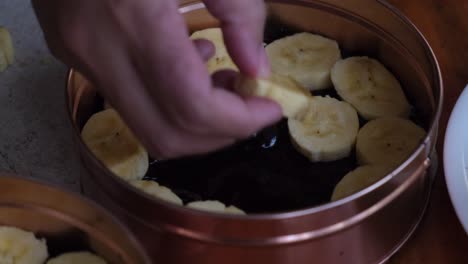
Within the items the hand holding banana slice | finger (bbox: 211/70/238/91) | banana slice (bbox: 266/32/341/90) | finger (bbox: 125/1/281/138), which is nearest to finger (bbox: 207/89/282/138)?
finger (bbox: 125/1/281/138)

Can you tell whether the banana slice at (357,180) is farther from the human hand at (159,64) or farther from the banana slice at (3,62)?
the banana slice at (3,62)

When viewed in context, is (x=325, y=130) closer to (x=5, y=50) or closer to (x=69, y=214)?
(x=69, y=214)

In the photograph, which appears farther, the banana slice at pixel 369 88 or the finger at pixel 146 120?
the banana slice at pixel 369 88

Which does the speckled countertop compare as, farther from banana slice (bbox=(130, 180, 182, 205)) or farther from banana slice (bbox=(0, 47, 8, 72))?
banana slice (bbox=(130, 180, 182, 205))

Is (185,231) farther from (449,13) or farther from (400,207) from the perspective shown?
(449,13)

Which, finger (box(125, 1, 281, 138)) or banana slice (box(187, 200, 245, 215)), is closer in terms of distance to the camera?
finger (box(125, 1, 281, 138))

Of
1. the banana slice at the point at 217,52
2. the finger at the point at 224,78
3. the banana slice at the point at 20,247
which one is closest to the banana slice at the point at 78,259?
the banana slice at the point at 20,247

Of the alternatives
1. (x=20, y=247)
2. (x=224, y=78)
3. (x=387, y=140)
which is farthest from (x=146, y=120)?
(x=387, y=140)
